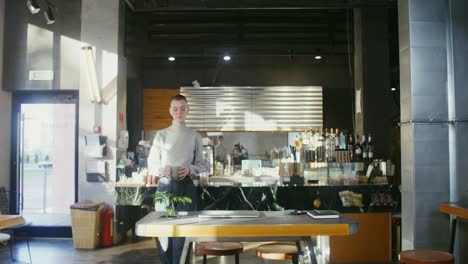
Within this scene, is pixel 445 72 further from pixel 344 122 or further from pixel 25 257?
pixel 25 257

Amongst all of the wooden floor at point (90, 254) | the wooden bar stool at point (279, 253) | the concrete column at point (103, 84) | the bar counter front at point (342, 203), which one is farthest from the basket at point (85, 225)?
the wooden bar stool at point (279, 253)

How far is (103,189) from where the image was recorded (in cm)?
698

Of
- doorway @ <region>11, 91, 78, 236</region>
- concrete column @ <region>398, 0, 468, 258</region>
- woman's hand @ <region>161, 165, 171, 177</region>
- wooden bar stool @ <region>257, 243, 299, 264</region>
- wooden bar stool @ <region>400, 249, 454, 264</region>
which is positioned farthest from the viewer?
doorway @ <region>11, 91, 78, 236</region>

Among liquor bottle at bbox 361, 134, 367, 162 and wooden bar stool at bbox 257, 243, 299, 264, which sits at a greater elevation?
liquor bottle at bbox 361, 134, 367, 162

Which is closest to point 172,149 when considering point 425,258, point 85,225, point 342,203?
point 425,258

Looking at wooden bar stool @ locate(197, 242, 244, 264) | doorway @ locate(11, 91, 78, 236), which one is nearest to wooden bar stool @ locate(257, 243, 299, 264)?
wooden bar stool @ locate(197, 242, 244, 264)

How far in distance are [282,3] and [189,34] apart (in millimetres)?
2067

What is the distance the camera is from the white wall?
286 inches

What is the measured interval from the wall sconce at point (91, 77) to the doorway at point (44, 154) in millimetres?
627

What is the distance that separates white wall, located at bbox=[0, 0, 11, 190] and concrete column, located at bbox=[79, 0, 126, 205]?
1321 mm

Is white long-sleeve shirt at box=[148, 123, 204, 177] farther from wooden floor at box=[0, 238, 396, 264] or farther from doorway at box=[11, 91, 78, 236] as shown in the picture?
doorway at box=[11, 91, 78, 236]

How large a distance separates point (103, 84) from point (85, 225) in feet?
7.04

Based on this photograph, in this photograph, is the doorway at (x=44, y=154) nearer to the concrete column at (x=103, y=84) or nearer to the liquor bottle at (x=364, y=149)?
the concrete column at (x=103, y=84)

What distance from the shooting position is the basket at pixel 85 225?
6.52 meters
